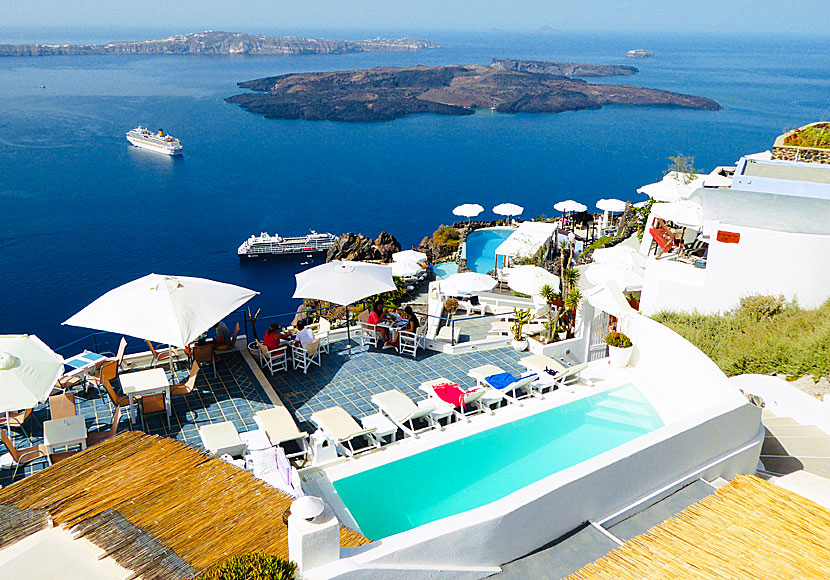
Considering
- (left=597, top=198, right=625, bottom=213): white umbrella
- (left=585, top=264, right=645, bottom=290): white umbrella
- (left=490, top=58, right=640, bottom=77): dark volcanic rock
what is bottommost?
(left=597, top=198, right=625, bottom=213): white umbrella

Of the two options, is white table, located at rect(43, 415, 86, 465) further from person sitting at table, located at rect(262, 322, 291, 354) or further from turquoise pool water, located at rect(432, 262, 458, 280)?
turquoise pool water, located at rect(432, 262, 458, 280)

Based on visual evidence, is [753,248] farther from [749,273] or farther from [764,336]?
[764,336]

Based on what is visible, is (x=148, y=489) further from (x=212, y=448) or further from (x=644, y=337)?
(x=644, y=337)

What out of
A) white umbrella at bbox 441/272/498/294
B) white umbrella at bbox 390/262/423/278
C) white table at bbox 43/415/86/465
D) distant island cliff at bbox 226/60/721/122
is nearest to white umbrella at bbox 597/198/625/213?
white umbrella at bbox 390/262/423/278

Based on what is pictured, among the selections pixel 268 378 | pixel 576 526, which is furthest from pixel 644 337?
pixel 268 378

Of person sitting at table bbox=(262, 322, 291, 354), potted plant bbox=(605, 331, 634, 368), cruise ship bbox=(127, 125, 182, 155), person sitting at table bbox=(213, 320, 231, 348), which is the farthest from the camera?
cruise ship bbox=(127, 125, 182, 155)

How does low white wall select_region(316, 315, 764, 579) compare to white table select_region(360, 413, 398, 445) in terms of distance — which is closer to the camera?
low white wall select_region(316, 315, 764, 579)

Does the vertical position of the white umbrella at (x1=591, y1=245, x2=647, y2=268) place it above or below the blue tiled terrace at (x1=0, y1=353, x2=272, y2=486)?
below
